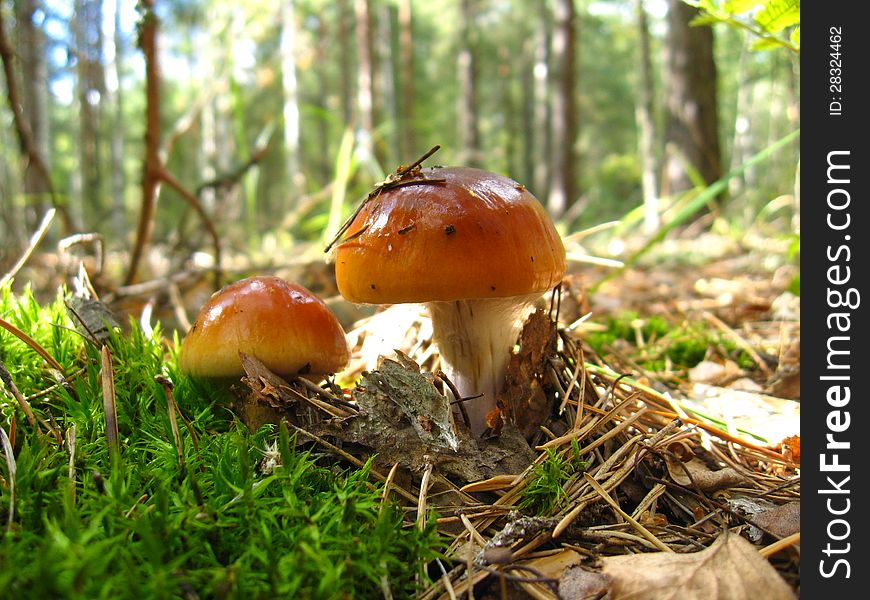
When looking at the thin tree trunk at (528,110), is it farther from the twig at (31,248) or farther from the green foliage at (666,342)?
the twig at (31,248)

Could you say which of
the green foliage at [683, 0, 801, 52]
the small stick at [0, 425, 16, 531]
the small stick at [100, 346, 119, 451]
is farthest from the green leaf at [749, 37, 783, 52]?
the small stick at [0, 425, 16, 531]

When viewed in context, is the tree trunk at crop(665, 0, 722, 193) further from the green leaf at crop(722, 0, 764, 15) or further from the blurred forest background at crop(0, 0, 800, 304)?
the green leaf at crop(722, 0, 764, 15)

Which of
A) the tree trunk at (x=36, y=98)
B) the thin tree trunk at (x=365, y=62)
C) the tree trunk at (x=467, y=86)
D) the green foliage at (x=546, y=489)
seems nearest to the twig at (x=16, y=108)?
the green foliage at (x=546, y=489)

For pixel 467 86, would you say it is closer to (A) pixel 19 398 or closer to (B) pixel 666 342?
(B) pixel 666 342

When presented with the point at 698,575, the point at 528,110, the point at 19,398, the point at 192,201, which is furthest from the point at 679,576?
the point at 528,110
